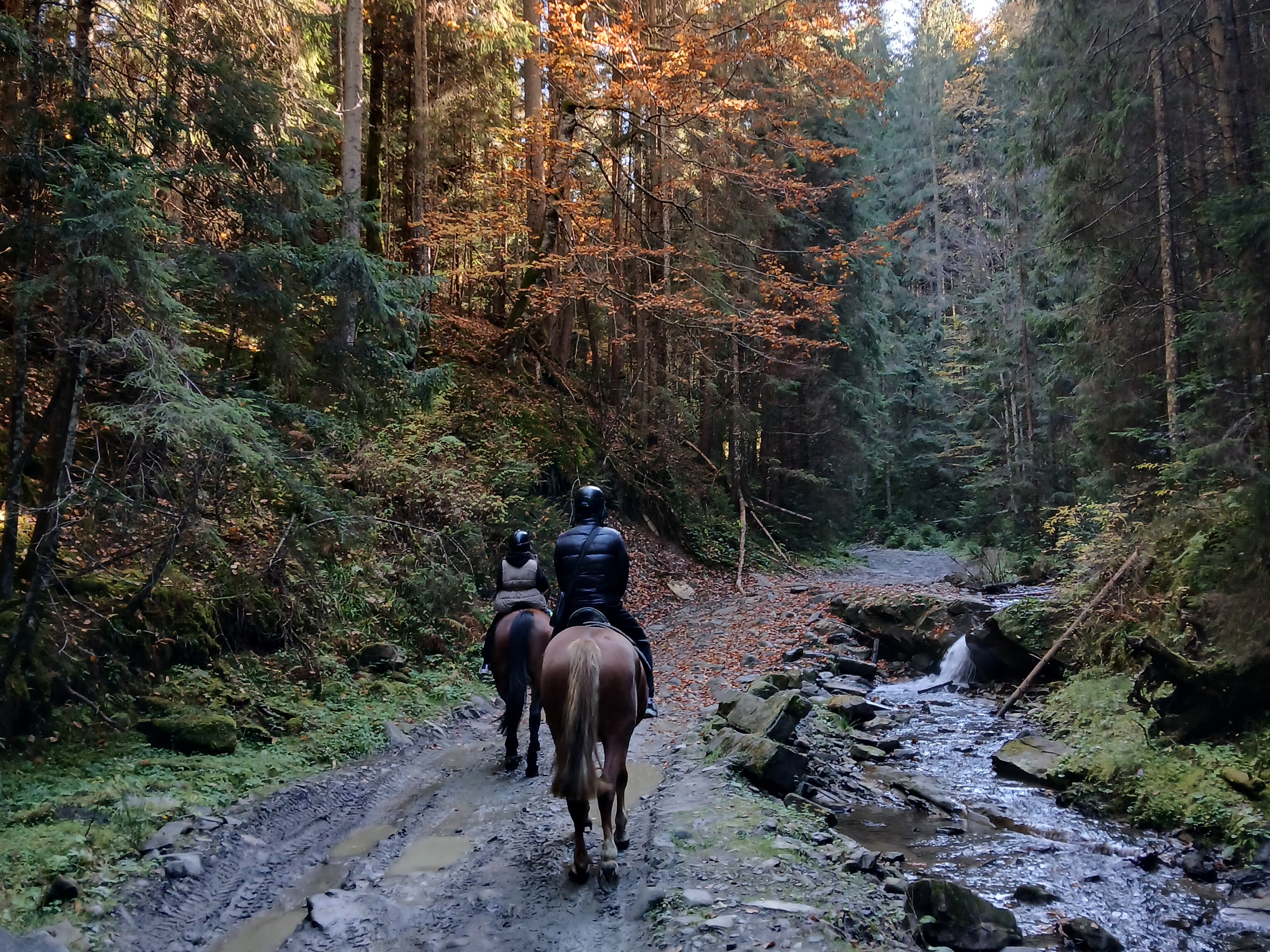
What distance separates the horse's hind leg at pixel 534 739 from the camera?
741 centimetres

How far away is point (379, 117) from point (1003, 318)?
21545 millimetres

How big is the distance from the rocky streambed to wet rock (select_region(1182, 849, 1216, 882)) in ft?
0.04

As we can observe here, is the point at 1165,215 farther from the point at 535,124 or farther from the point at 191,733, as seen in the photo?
the point at 191,733

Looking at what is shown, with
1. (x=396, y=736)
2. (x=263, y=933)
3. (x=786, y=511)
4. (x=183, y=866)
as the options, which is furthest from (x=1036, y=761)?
(x=786, y=511)

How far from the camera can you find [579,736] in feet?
16.0

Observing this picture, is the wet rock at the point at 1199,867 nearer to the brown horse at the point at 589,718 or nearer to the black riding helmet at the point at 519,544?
the brown horse at the point at 589,718

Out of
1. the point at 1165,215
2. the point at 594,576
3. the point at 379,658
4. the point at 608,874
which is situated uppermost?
the point at 1165,215

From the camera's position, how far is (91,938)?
4.17 metres

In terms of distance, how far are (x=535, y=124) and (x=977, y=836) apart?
628 inches

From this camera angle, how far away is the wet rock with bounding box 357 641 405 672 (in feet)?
31.9

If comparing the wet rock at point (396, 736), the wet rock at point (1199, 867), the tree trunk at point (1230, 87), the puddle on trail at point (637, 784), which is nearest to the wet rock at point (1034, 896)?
the wet rock at point (1199, 867)

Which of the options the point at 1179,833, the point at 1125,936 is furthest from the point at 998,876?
the point at 1179,833

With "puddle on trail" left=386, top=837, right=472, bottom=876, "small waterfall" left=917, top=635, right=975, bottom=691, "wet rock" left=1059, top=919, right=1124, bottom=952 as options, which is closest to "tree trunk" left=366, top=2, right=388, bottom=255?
"small waterfall" left=917, top=635, right=975, bottom=691

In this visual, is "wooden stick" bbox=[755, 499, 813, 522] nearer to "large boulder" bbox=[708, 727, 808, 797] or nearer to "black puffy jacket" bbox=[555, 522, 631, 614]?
"large boulder" bbox=[708, 727, 808, 797]
